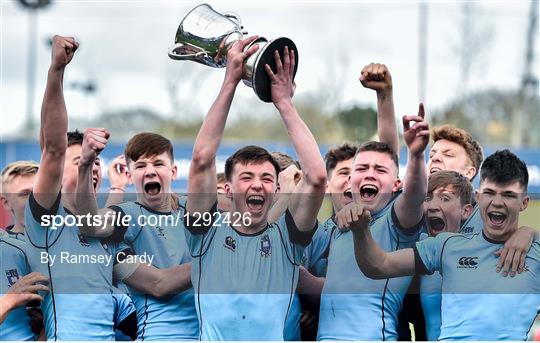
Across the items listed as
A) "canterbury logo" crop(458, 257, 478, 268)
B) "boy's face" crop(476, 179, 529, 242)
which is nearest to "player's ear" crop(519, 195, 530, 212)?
"boy's face" crop(476, 179, 529, 242)

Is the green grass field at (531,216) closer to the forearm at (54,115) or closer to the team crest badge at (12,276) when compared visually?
the forearm at (54,115)

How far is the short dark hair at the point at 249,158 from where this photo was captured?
12.5 ft

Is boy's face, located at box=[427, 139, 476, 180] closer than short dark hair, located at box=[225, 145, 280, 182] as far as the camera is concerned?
No

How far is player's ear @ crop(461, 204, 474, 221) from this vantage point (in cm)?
390

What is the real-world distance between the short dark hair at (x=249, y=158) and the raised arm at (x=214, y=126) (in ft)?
0.56

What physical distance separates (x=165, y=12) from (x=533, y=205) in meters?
1.60

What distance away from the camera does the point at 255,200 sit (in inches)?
149

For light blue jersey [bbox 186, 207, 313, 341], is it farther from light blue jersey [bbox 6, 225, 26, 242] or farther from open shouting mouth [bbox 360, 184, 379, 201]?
light blue jersey [bbox 6, 225, 26, 242]

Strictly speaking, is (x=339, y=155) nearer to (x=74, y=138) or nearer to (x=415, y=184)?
(x=415, y=184)

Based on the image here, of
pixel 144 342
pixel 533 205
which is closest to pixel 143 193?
pixel 144 342

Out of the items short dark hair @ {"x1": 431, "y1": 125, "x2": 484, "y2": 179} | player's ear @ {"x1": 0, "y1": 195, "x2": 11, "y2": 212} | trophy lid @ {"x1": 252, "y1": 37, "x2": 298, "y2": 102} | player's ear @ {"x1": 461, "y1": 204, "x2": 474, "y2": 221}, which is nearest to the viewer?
trophy lid @ {"x1": 252, "y1": 37, "x2": 298, "y2": 102}

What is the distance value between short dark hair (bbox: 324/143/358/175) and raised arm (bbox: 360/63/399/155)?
0.36 m

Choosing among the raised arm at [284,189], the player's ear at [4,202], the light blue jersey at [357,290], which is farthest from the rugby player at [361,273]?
the player's ear at [4,202]

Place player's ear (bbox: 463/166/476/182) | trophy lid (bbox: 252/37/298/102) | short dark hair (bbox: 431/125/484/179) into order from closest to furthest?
trophy lid (bbox: 252/37/298/102) < player's ear (bbox: 463/166/476/182) < short dark hair (bbox: 431/125/484/179)
